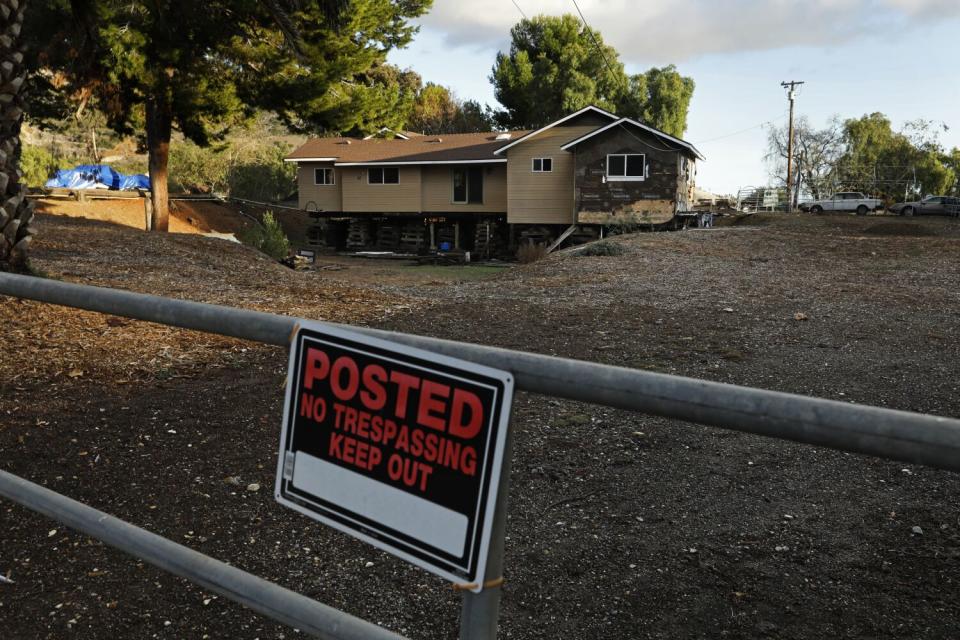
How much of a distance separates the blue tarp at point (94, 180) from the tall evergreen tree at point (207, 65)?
55.4ft

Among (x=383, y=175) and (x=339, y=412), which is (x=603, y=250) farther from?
(x=383, y=175)

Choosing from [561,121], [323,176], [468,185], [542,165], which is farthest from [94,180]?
[561,121]

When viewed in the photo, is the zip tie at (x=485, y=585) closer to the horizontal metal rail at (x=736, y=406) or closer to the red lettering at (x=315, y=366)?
the horizontal metal rail at (x=736, y=406)

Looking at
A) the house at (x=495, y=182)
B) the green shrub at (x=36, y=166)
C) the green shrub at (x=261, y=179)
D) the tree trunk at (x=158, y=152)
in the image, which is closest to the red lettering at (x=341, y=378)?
the tree trunk at (x=158, y=152)

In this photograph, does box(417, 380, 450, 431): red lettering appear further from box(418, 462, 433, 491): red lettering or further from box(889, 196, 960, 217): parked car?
box(889, 196, 960, 217): parked car

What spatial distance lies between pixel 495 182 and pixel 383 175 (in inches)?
257

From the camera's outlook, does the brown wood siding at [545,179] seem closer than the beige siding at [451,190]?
Yes

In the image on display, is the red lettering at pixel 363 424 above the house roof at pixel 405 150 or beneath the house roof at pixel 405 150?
beneath

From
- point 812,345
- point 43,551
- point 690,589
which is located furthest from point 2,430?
point 812,345

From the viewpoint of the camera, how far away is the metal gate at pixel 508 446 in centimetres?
112

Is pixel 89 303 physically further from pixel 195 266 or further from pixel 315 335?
pixel 195 266

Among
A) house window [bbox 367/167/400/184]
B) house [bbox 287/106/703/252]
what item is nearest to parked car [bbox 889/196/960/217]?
house [bbox 287/106/703/252]

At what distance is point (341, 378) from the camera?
5.40 ft

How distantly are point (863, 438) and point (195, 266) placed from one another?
A: 602 inches
